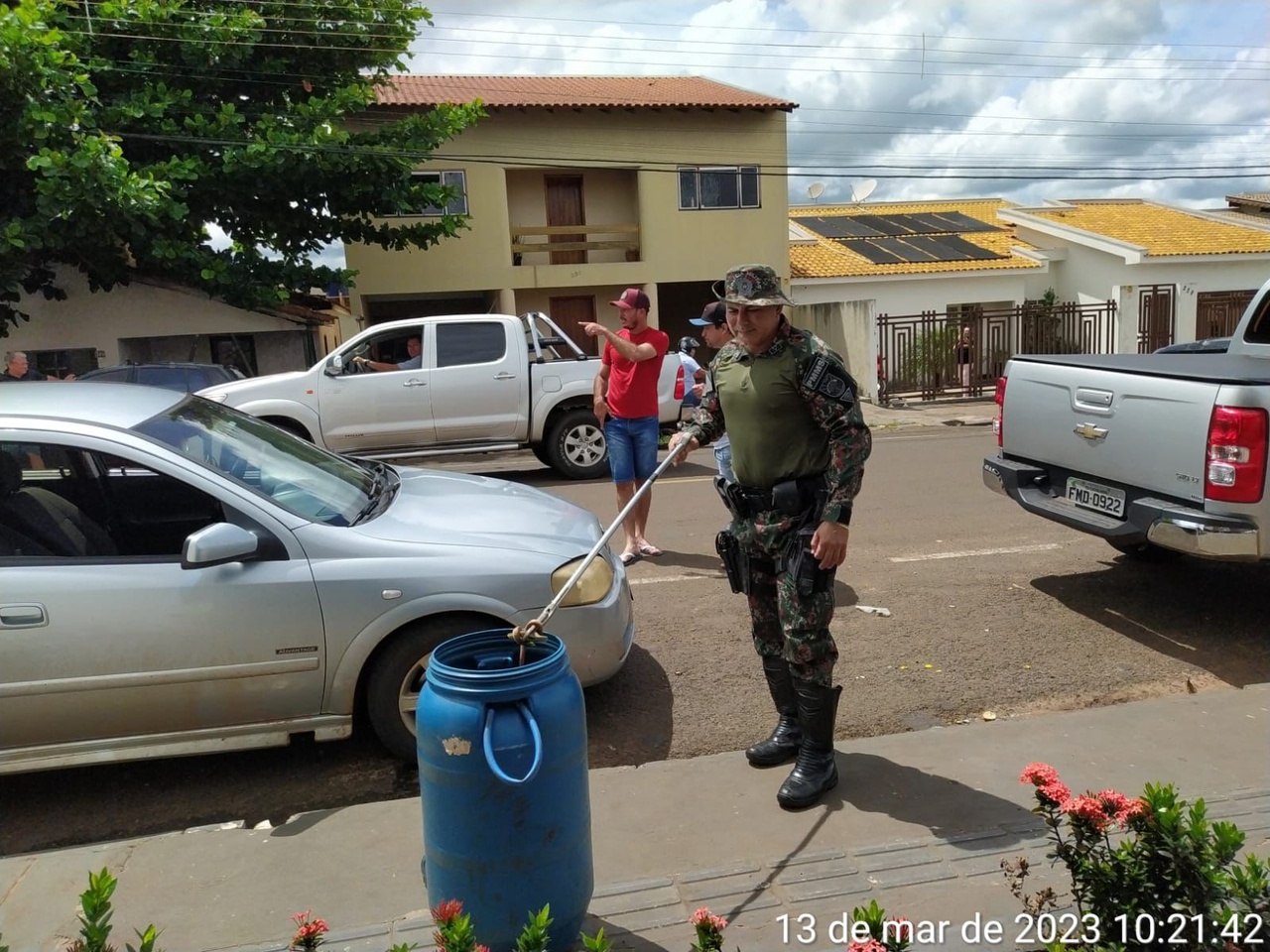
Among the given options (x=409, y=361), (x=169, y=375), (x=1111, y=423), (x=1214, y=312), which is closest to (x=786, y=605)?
(x=1111, y=423)

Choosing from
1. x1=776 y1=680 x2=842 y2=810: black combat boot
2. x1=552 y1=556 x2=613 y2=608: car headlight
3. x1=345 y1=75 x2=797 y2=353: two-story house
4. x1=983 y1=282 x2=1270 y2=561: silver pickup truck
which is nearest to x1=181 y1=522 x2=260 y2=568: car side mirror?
x1=552 y1=556 x2=613 y2=608: car headlight

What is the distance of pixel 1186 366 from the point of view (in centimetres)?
472

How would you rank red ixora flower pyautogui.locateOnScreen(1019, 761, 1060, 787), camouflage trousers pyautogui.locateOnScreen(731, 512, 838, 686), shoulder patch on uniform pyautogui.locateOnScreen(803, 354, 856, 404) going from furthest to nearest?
camouflage trousers pyautogui.locateOnScreen(731, 512, 838, 686) < shoulder patch on uniform pyautogui.locateOnScreen(803, 354, 856, 404) < red ixora flower pyautogui.locateOnScreen(1019, 761, 1060, 787)

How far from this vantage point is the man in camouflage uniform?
306 cm

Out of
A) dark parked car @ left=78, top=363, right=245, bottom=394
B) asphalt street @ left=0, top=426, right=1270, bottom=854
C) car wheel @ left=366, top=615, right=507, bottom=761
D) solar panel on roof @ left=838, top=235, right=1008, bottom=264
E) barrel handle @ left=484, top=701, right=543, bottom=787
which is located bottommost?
asphalt street @ left=0, top=426, right=1270, bottom=854

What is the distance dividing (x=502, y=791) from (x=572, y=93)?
21010mm

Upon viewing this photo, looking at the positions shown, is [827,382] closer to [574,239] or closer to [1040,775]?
[1040,775]

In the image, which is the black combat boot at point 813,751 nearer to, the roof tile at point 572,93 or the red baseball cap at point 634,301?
the red baseball cap at point 634,301

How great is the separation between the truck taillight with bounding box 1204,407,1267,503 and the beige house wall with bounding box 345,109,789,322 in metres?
17.5

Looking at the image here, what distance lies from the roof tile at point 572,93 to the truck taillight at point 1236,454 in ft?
59.0

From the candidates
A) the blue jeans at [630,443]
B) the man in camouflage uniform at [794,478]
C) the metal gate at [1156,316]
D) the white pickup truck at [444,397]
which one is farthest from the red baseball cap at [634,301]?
the metal gate at [1156,316]

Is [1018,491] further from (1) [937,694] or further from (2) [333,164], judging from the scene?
(2) [333,164]

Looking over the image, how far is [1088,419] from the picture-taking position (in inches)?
194

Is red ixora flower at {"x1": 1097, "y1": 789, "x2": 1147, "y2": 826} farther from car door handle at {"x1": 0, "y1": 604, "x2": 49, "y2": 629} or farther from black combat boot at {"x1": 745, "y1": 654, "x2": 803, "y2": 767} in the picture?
car door handle at {"x1": 0, "y1": 604, "x2": 49, "y2": 629}
